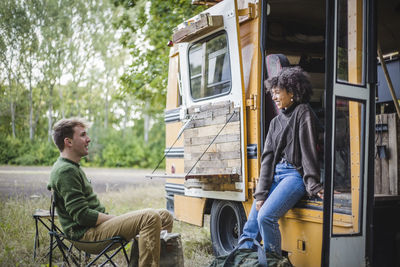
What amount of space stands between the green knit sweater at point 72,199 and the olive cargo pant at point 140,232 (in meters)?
0.09

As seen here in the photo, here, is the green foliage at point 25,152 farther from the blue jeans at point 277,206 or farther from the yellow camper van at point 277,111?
the blue jeans at point 277,206

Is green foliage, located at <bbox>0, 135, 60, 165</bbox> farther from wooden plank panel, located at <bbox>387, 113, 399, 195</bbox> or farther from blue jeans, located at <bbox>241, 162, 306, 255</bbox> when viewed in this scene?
wooden plank panel, located at <bbox>387, 113, 399, 195</bbox>

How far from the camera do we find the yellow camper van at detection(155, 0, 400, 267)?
307cm

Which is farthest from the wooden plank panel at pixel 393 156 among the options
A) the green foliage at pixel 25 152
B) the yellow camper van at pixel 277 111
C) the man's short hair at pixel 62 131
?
the green foliage at pixel 25 152

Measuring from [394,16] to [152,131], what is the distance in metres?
21.8

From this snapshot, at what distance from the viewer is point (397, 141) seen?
4.13 m

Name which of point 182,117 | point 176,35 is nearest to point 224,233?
point 182,117

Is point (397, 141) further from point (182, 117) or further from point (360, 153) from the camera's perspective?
point (182, 117)

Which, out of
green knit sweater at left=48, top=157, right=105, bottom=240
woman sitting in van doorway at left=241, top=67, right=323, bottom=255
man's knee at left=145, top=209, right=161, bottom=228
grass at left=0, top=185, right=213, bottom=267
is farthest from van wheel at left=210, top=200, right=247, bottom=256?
green knit sweater at left=48, top=157, right=105, bottom=240

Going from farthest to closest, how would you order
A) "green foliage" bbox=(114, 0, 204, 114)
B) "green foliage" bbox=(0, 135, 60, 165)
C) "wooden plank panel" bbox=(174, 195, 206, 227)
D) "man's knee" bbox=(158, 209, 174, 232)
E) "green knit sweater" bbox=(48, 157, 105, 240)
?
1. "green foliage" bbox=(114, 0, 204, 114)
2. "green foliage" bbox=(0, 135, 60, 165)
3. "wooden plank panel" bbox=(174, 195, 206, 227)
4. "man's knee" bbox=(158, 209, 174, 232)
5. "green knit sweater" bbox=(48, 157, 105, 240)

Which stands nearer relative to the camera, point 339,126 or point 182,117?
point 339,126

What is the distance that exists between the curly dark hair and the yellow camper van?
405 mm

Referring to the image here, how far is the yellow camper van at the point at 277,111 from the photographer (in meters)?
3.07

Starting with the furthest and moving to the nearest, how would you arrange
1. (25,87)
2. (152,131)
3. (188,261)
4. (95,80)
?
(152,131)
(95,80)
(25,87)
(188,261)
